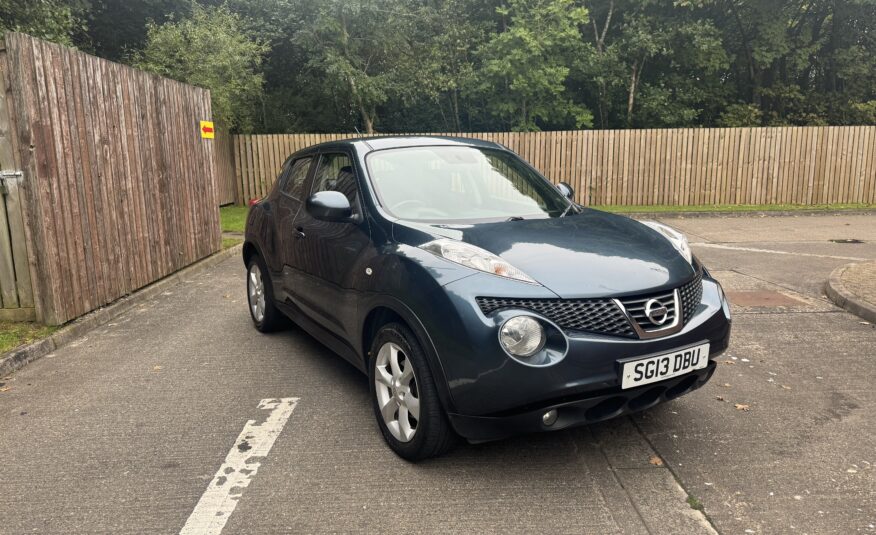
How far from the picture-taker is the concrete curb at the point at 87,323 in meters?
5.04

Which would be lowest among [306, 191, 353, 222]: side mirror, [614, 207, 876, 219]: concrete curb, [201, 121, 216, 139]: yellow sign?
[614, 207, 876, 219]: concrete curb

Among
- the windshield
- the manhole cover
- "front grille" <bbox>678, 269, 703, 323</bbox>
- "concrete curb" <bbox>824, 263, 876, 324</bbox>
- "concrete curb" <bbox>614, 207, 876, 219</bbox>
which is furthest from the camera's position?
"concrete curb" <bbox>614, 207, 876, 219</bbox>

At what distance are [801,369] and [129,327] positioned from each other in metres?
6.04

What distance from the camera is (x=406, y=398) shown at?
3.26 metres

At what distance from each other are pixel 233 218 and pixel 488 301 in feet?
45.1

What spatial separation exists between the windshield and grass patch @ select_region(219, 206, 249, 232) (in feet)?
26.9

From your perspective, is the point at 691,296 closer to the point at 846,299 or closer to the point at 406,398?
the point at 406,398

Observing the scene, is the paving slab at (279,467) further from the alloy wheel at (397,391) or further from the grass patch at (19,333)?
the grass patch at (19,333)

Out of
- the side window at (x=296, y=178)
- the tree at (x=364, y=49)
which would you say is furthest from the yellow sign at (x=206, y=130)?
the tree at (x=364, y=49)

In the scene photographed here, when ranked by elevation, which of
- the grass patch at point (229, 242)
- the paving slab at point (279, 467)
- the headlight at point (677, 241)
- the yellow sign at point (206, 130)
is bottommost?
the paving slab at point (279, 467)

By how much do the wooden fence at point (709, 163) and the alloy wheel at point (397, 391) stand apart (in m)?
14.4

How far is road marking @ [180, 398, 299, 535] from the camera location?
2.79 m

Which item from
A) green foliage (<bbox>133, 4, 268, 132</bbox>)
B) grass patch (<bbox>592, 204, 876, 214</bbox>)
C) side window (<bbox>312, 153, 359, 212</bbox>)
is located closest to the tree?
green foliage (<bbox>133, 4, 268, 132</bbox>)

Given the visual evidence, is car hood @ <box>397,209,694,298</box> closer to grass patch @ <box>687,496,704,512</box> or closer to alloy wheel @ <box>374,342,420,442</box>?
alloy wheel @ <box>374,342,420,442</box>
